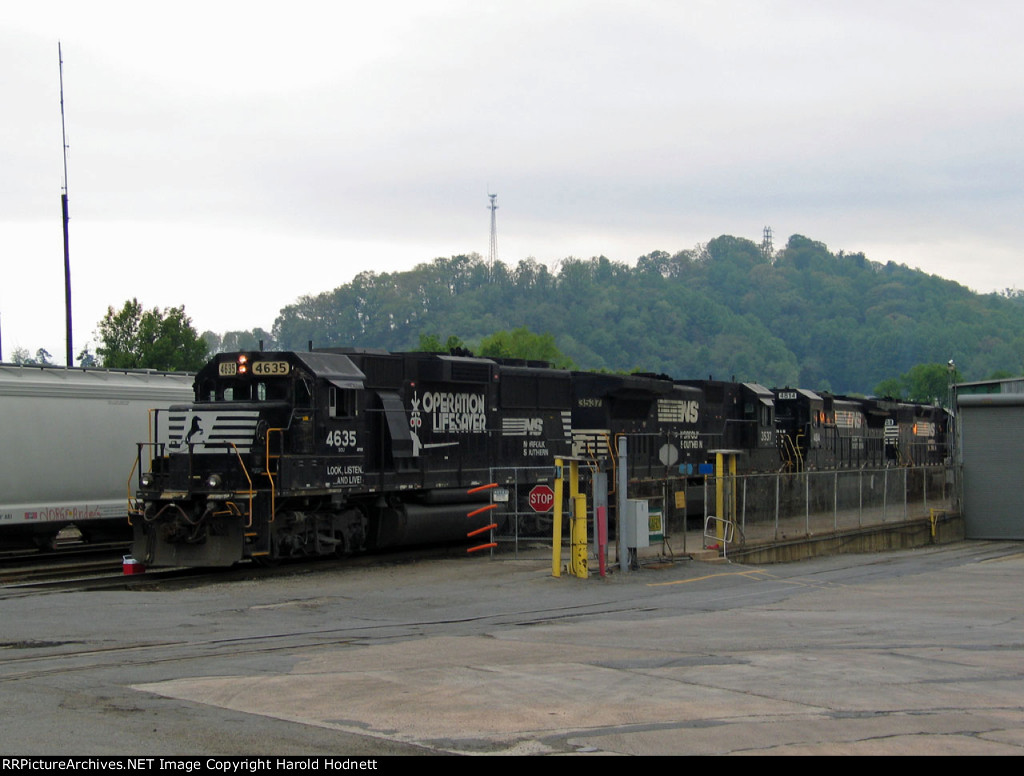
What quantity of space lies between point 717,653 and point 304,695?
14.8 ft

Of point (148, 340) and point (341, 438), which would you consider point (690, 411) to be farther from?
point (148, 340)

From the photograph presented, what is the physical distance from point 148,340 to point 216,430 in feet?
Answer: 124

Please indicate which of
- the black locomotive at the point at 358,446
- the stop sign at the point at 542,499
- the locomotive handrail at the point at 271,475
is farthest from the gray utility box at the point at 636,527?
the locomotive handrail at the point at 271,475

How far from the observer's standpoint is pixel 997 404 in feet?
112

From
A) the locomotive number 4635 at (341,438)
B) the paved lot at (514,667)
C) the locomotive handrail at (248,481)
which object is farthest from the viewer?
the locomotive number 4635 at (341,438)

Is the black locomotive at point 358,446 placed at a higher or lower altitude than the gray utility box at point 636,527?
higher

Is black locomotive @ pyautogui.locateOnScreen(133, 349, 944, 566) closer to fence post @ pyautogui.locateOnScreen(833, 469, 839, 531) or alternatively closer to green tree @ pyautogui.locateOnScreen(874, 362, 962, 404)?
fence post @ pyautogui.locateOnScreen(833, 469, 839, 531)

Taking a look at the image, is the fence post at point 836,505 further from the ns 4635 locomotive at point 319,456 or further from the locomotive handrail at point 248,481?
the locomotive handrail at point 248,481

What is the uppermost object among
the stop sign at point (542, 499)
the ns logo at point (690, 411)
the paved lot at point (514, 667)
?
the ns logo at point (690, 411)

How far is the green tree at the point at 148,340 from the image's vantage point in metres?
53.7
